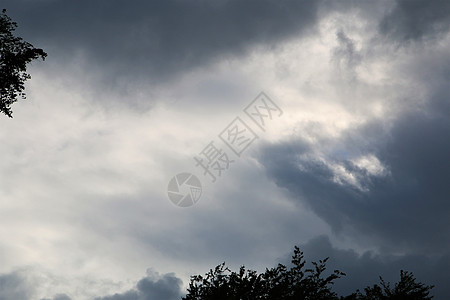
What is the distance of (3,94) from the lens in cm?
2120

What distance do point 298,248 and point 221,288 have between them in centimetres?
680

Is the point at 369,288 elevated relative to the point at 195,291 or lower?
elevated

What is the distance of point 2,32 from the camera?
1973 cm

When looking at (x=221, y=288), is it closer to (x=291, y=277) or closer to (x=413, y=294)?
(x=291, y=277)

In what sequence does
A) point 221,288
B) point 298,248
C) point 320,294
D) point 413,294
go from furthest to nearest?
1. point 413,294
2. point 298,248
3. point 320,294
4. point 221,288

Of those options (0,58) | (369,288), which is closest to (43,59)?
(0,58)

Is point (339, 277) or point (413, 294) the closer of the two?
point (339, 277)

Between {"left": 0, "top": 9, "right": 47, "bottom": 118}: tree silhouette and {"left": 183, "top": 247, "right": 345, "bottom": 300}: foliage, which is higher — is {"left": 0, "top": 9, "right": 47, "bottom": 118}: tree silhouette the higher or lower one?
the higher one

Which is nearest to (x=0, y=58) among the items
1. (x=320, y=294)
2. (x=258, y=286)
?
(x=258, y=286)

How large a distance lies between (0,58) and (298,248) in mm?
22349

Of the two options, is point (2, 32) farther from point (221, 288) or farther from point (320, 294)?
point (320, 294)

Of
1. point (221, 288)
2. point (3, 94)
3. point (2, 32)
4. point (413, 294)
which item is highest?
point (2, 32)

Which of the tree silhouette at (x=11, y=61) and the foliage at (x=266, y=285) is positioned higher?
the tree silhouette at (x=11, y=61)

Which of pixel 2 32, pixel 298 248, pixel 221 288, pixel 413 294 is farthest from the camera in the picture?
pixel 413 294
